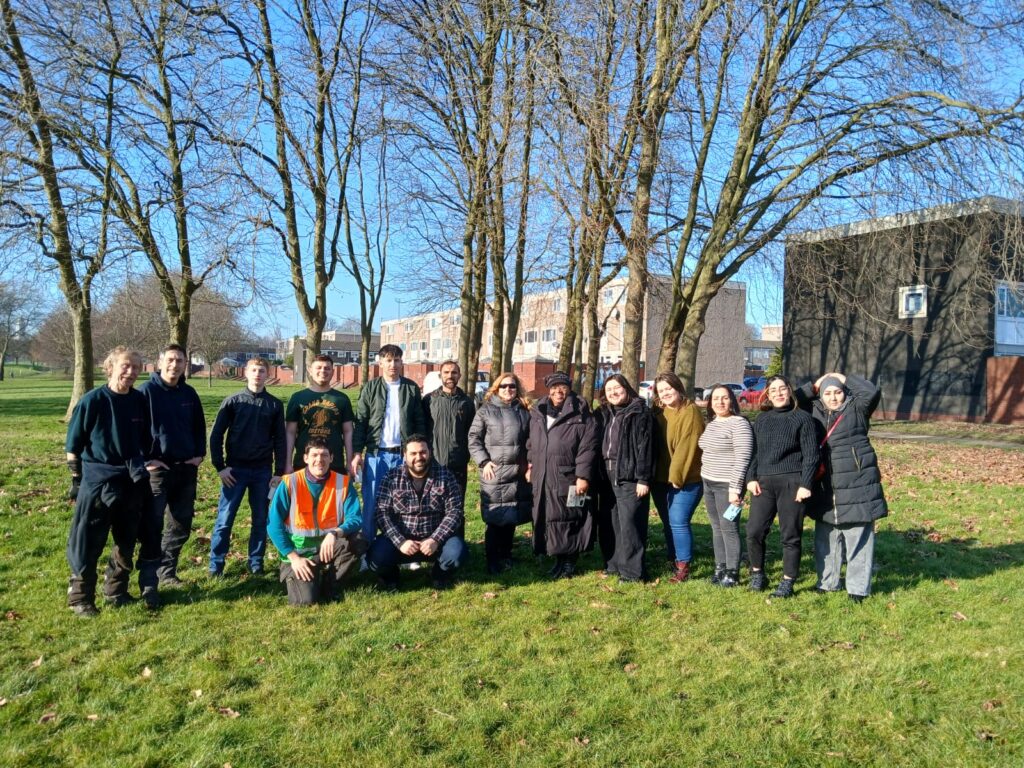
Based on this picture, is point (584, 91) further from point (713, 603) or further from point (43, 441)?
point (43, 441)

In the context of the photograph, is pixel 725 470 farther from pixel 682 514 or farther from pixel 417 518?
pixel 417 518

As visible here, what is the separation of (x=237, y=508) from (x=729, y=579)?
397 cm

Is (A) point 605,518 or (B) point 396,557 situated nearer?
(B) point 396,557

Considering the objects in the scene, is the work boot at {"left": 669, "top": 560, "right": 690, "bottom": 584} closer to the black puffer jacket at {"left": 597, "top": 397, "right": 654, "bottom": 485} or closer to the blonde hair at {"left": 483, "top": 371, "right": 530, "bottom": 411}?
the black puffer jacket at {"left": 597, "top": 397, "right": 654, "bottom": 485}

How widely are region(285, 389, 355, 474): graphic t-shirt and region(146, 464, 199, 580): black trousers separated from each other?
83 centimetres

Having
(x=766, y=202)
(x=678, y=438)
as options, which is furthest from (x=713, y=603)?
(x=766, y=202)

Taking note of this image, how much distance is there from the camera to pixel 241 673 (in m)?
3.93

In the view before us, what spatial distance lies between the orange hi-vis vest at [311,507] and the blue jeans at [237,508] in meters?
0.69

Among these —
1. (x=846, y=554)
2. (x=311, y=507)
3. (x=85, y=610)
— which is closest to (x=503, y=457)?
(x=311, y=507)

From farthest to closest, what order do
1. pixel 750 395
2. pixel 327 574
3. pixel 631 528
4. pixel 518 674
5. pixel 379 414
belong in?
pixel 750 395, pixel 379 414, pixel 631 528, pixel 327 574, pixel 518 674

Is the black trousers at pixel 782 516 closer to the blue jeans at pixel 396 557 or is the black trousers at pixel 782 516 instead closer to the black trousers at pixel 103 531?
the blue jeans at pixel 396 557

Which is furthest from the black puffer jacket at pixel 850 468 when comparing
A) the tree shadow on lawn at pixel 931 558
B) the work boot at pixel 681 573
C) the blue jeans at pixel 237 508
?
the blue jeans at pixel 237 508

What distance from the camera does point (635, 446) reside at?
18.5 feet

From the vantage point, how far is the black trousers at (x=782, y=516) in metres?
5.26
